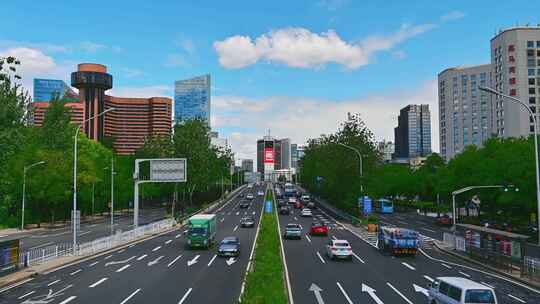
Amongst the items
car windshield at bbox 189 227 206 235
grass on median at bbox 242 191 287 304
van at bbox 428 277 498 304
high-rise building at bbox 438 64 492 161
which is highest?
high-rise building at bbox 438 64 492 161

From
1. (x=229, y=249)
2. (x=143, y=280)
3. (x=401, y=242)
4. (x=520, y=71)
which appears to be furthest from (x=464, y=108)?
(x=143, y=280)

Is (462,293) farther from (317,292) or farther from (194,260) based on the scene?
(194,260)

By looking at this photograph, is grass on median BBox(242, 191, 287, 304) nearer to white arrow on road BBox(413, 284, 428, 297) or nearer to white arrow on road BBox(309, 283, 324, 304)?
white arrow on road BBox(309, 283, 324, 304)

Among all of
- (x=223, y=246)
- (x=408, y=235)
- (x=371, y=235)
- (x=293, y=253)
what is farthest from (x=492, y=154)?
(x=223, y=246)

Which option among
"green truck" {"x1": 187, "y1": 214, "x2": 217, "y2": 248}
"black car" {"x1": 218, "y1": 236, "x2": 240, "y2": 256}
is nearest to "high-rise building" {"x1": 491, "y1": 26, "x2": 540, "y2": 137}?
"green truck" {"x1": 187, "y1": 214, "x2": 217, "y2": 248}

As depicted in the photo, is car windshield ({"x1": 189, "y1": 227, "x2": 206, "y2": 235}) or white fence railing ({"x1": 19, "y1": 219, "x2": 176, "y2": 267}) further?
car windshield ({"x1": 189, "y1": 227, "x2": 206, "y2": 235})
